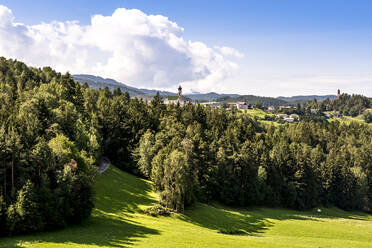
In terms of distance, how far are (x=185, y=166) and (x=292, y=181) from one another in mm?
54495

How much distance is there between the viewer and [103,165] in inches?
3177

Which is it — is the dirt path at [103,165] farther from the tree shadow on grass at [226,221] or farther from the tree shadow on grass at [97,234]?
the tree shadow on grass at [97,234]

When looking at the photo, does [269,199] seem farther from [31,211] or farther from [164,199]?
[31,211]

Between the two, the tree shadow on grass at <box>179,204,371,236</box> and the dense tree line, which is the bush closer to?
the tree shadow on grass at <box>179,204,371,236</box>

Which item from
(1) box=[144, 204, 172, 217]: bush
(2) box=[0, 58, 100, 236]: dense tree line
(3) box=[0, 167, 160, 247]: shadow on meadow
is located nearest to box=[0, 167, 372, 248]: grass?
(3) box=[0, 167, 160, 247]: shadow on meadow

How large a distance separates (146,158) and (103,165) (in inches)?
545

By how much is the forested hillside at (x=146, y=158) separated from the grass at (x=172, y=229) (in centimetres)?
379

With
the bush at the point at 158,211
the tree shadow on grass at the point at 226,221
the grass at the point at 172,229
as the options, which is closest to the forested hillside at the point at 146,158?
the bush at the point at 158,211

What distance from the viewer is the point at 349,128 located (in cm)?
17850

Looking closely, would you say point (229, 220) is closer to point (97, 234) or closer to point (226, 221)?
point (226, 221)

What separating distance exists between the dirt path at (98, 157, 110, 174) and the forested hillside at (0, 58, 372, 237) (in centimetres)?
260

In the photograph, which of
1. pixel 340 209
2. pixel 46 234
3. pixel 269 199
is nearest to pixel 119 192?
pixel 46 234

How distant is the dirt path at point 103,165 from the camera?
73.8 m

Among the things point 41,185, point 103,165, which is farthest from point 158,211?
point 103,165
